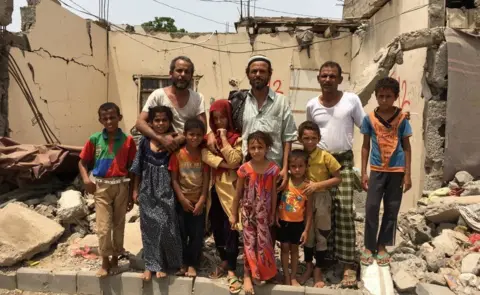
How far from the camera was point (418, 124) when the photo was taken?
5.12m

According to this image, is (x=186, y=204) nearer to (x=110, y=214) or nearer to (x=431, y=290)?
(x=110, y=214)

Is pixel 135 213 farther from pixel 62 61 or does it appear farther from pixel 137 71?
pixel 137 71

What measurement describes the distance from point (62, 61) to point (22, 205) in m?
5.07

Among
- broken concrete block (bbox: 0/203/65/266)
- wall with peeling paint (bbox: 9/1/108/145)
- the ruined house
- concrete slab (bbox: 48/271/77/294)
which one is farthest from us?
wall with peeling paint (bbox: 9/1/108/145)

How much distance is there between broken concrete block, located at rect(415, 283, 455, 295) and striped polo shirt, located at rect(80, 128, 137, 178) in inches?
105

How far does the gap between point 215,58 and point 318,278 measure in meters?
8.40

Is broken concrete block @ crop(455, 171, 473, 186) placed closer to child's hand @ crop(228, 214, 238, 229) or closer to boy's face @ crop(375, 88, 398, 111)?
boy's face @ crop(375, 88, 398, 111)

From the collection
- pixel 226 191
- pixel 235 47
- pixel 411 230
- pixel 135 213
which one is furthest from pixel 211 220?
pixel 235 47

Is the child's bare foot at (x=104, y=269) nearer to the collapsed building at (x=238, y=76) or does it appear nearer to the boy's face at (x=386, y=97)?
the collapsed building at (x=238, y=76)

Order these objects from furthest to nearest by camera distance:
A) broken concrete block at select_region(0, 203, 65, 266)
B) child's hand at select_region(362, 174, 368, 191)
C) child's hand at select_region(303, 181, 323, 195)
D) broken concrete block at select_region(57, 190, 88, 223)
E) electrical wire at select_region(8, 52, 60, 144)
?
electrical wire at select_region(8, 52, 60, 144)
broken concrete block at select_region(57, 190, 88, 223)
broken concrete block at select_region(0, 203, 65, 266)
child's hand at select_region(362, 174, 368, 191)
child's hand at select_region(303, 181, 323, 195)

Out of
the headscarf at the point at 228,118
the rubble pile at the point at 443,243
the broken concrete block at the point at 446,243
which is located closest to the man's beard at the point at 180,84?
the headscarf at the point at 228,118

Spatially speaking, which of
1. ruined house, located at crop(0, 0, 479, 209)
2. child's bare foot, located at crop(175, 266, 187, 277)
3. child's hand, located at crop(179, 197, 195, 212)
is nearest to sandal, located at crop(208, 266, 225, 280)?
child's bare foot, located at crop(175, 266, 187, 277)

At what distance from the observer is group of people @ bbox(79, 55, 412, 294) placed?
9.71ft

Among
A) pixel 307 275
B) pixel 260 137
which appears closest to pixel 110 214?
pixel 260 137
